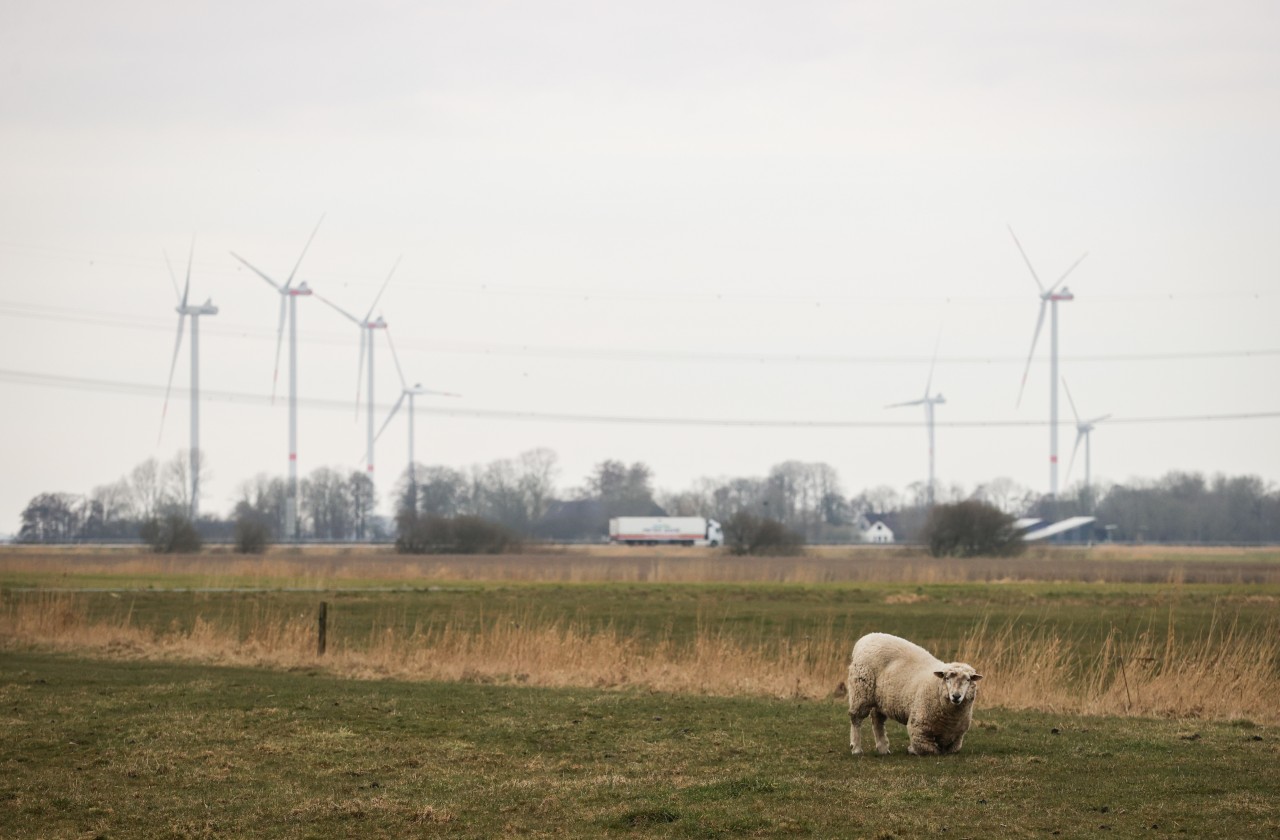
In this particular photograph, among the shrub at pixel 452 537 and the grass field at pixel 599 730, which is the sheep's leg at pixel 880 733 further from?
the shrub at pixel 452 537

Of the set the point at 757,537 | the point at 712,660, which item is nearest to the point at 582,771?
the point at 712,660

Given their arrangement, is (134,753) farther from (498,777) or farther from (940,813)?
(940,813)

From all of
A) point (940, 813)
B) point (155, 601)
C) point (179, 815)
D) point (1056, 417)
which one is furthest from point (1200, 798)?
point (1056, 417)

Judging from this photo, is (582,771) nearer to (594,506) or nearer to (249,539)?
(249,539)

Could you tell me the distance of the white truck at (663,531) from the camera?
134125 millimetres

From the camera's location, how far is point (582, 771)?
1560 cm

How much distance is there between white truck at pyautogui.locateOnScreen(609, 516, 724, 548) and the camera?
134125 millimetres

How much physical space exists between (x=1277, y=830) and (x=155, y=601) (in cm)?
4237

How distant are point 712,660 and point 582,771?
10.9 metres

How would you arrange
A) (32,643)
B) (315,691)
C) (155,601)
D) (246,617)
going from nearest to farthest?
(315,691) → (32,643) → (246,617) → (155,601)

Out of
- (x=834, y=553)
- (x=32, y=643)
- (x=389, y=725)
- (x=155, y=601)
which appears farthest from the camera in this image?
(x=834, y=553)

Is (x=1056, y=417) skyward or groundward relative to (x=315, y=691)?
skyward

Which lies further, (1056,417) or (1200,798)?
(1056,417)

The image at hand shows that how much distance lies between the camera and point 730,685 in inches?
950
